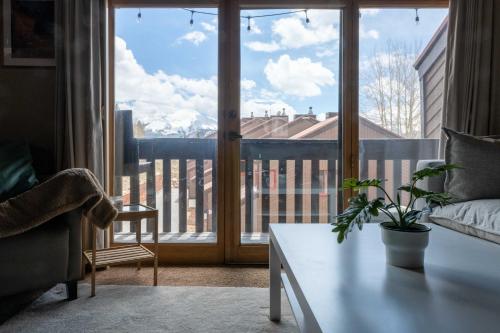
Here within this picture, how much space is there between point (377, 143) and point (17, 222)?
7.68 ft

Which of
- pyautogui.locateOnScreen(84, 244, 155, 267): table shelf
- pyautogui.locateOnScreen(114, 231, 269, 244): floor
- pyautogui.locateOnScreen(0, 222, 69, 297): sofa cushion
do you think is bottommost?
pyautogui.locateOnScreen(114, 231, 269, 244): floor

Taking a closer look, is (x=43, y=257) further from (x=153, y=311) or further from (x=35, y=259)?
(x=153, y=311)

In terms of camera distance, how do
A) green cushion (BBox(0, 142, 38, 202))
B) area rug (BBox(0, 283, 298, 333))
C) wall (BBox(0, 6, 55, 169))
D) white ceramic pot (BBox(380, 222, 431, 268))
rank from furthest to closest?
wall (BBox(0, 6, 55, 169)) → green cushion (BBox(0, 142, 38, 202)) → area rug (BBox(0, 283, 298, 333)) → white ceramic pot (BBox(380, 222, 431, 268))

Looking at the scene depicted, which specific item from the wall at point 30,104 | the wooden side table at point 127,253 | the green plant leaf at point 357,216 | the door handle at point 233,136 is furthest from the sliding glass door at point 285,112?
the green plant leaf at point 357,216

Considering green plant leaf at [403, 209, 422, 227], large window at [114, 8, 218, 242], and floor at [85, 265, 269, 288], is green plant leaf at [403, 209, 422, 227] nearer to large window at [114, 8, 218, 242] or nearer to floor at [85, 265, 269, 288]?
floor at [85, 265, 269, 288]

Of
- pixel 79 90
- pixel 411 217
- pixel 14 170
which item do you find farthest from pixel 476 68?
pixel 14 170

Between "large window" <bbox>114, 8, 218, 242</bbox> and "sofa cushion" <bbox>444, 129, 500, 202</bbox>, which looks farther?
"large window" <bbox>114, 8, 218, 242</bbox>

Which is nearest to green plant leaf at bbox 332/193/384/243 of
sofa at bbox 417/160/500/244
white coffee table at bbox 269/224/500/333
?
white coffee table at bbox 269/224/500/333

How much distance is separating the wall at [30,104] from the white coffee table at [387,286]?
197cm

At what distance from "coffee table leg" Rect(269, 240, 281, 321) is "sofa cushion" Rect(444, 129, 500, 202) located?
1.15 metres

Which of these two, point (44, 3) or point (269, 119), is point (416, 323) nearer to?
point (269, 119)

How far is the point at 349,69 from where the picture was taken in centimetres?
259

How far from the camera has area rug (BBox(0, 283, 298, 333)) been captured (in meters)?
1.56

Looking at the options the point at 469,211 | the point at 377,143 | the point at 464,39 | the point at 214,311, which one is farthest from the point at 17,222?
the point at 464,39
